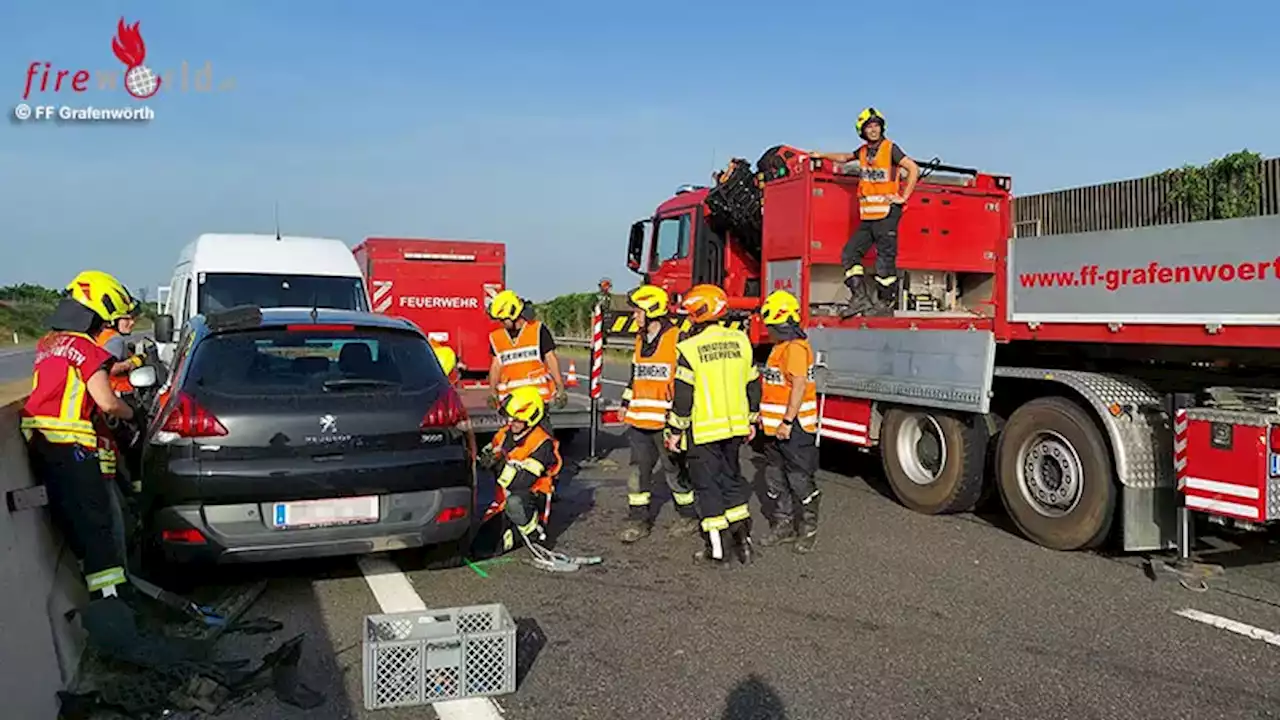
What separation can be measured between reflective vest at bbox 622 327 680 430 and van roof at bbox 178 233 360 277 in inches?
223

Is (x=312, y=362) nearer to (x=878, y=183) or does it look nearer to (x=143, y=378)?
(x=143, y=378)

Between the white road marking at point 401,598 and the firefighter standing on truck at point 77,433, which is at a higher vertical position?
the firefighter standing on truck at point 77,433

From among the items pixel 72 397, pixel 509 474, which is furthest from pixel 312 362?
pixel 509 474

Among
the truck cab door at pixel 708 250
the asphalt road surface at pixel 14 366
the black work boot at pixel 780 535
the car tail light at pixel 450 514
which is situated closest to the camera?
the car tail light at pixel 450 514

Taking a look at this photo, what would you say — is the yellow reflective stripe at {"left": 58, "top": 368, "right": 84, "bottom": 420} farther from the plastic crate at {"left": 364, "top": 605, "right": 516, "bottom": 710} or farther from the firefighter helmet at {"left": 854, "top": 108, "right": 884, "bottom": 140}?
the firefighter helmet at {"left": 854, "top": 108, "right": 884, "bottom": 140}

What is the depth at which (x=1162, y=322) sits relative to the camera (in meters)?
6.02

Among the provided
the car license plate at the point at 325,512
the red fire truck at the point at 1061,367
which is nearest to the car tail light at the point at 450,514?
the car license plate at the point at 325,512

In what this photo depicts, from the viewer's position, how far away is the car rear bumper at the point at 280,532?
16.7 ft

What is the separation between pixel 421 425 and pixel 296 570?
1.35m

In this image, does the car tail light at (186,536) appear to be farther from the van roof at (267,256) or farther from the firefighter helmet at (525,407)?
the van roof at (267,256)

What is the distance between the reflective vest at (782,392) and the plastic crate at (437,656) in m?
3.17

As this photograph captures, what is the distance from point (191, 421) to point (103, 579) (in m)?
0.86

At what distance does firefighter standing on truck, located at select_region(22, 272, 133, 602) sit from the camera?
4.56 m

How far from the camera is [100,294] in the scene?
479 centimetres
